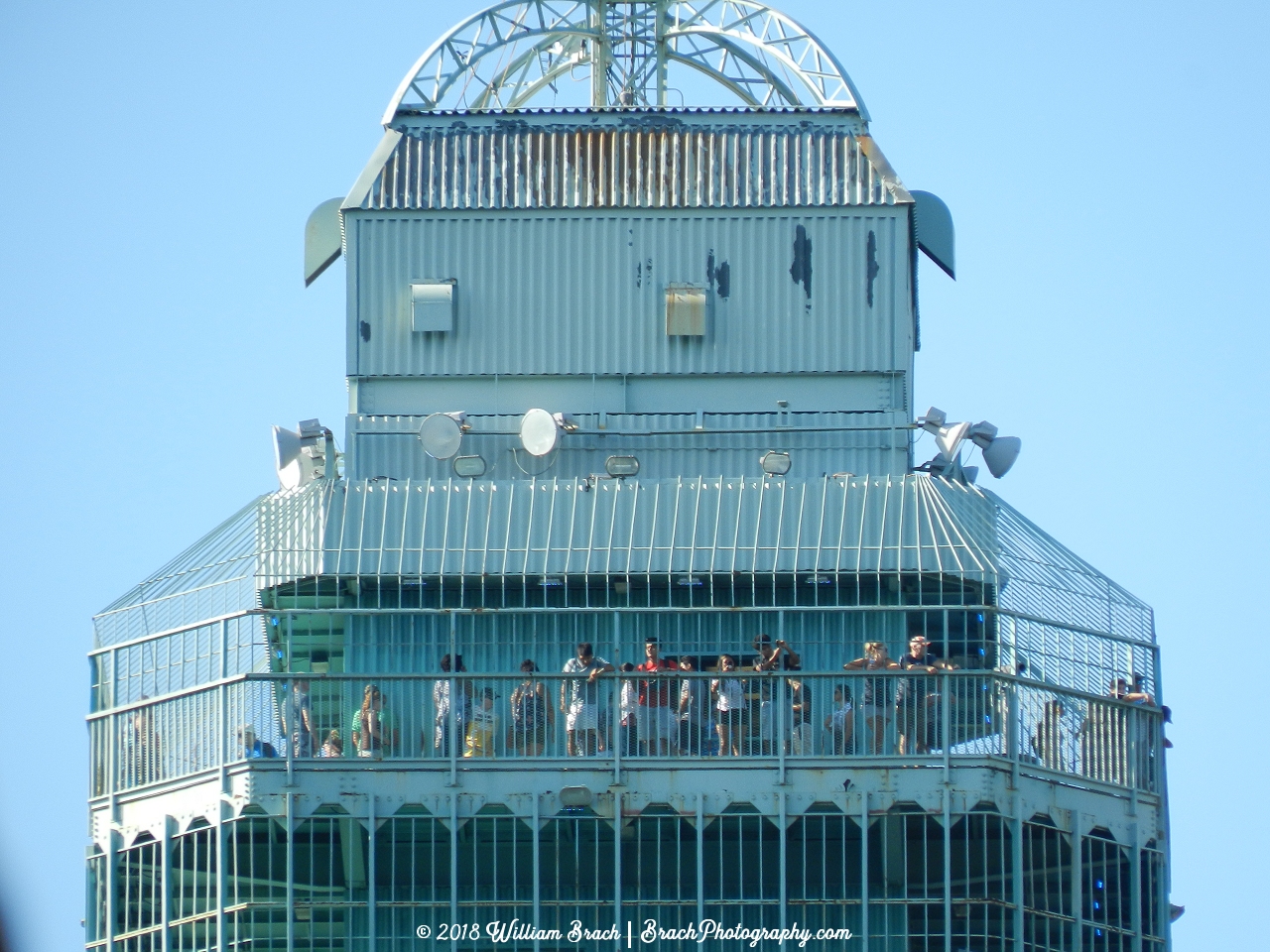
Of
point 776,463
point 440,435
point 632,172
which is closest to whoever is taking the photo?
point 776,463

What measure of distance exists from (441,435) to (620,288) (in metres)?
5.43

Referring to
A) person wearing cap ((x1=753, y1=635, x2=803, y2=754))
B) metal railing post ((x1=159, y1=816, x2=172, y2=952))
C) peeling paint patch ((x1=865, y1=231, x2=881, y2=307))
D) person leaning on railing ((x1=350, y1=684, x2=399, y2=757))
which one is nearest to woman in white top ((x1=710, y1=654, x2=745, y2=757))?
person wearing cap ((x1=753, y1=635, x2=803, y2=754))

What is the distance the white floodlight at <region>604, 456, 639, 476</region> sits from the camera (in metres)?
35.7

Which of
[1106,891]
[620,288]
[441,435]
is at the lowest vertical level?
[1106,891]

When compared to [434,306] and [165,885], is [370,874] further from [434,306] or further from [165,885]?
[434,306]

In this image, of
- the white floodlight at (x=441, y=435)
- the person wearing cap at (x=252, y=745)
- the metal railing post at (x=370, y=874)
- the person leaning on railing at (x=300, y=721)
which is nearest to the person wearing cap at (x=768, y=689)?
the metal railing post at (x=370, y=874)

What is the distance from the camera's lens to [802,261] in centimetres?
3875

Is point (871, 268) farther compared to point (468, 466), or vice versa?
point (871, 268)

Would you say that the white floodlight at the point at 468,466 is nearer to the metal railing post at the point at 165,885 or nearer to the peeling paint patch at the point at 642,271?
the peeling paint patch at the point at 642,271

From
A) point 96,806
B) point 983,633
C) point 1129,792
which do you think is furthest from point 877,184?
point 96,806

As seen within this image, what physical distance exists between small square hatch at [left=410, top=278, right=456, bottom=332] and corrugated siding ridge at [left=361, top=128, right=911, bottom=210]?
163 centimetres

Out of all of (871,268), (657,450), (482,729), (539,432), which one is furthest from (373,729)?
(871,268)

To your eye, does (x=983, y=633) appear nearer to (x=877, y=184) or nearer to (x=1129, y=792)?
(x=1129, y=792)

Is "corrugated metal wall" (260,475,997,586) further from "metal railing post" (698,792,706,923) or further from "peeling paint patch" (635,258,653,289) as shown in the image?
"peeling paint patch" (635,258,653,289)
